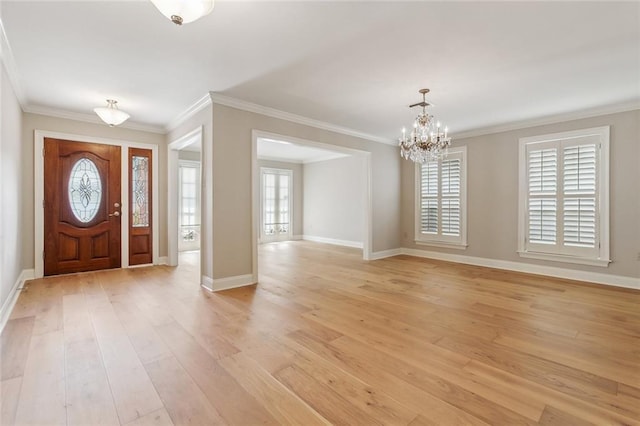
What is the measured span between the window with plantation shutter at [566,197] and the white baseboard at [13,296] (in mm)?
7030

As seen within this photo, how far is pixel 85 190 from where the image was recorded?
4.94 metres

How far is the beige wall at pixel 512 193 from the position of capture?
4203mm

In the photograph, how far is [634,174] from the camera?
4172mm

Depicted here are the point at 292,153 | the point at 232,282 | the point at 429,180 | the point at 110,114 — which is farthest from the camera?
the point at 292,153

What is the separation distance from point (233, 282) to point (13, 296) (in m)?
2.54

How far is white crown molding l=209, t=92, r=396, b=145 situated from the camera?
13.0 ft

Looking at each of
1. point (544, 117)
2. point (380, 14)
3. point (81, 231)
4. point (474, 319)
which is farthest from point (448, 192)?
point (81, 231)

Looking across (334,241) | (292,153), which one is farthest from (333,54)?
(334,241)

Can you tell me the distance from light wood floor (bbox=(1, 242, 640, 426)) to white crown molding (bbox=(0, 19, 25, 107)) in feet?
8.41

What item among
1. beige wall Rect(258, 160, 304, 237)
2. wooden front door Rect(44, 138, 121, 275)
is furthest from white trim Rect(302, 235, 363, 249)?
wooden front door Rect(44, 138, 121, 275)

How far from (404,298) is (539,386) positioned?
183cm

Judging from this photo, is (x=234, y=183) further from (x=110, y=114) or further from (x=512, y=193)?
(x=512, y=193)

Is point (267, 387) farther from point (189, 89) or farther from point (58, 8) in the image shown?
point (189, 89)

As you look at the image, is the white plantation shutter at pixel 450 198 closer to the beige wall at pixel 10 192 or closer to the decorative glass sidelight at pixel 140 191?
the decorative glass sidelight at pixel 140 191
